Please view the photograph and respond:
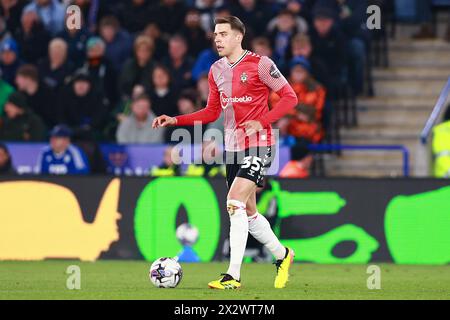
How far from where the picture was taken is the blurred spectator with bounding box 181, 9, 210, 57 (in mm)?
20375

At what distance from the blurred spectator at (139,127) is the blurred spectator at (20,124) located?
123 cm

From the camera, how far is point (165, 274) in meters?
11.7

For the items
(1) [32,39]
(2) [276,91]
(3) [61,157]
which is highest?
(1) [32,39]

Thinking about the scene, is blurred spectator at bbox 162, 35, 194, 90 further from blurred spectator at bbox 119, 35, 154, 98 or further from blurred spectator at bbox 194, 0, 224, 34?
blurred spectator at bbox 194, 0, 224, 34

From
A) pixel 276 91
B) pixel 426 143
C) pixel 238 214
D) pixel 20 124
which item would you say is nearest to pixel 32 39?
pixel 20 124

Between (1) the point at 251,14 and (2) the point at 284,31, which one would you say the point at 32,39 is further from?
(2) the point at 284,31

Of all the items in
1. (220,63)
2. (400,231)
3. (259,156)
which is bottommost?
(400,231)

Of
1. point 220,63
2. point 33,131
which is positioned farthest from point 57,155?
point 220,63

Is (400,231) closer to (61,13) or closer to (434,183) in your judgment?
(434,183)

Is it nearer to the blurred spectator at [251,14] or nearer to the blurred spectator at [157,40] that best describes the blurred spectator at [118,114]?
the blurred spectator at [157,40]

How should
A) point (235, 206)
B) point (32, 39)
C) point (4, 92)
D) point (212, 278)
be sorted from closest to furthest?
point (235, 206)
point (212, 278)
point (4, 92)
point (32, 39)

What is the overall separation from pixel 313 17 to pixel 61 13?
4.16 metres

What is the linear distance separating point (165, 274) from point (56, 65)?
9120 mm

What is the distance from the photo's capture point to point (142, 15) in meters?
21.2
